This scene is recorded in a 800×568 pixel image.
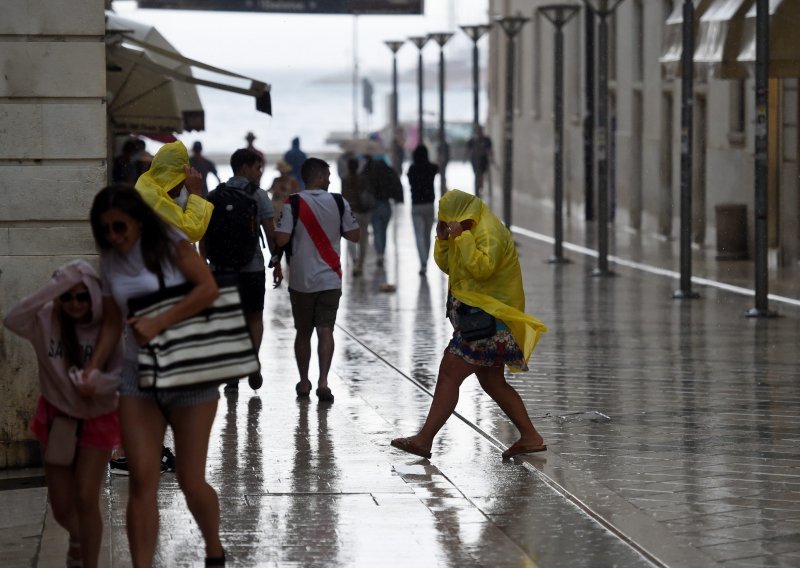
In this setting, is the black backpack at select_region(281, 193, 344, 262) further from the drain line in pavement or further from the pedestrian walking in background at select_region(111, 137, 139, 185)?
the pedestrian walking in background at select_region(111, 137, 139, 185)

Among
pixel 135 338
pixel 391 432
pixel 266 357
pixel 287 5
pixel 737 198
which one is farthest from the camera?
pixel 287 5

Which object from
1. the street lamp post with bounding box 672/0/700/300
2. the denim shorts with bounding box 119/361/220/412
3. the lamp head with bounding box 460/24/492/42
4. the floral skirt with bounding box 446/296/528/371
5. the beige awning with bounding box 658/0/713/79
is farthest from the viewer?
the lamp head with bounding box 460/24/492/42

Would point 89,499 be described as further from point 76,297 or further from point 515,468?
point 515,468

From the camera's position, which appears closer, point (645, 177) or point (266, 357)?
point (266, 357)

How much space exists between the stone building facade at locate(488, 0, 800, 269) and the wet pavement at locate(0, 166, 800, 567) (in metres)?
6.84

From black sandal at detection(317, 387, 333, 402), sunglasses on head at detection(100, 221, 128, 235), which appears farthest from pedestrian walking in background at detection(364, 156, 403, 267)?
sunglasses on head at detection(100, 221, 128, 235)

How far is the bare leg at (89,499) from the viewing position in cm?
634

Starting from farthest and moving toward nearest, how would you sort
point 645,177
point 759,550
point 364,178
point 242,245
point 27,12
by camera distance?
point 645,177
point 364,178
point 242,245
point 27,12
point 759,550

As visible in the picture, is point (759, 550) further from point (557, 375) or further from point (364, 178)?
point (364, 178)

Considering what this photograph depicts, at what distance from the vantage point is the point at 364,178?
21938mm

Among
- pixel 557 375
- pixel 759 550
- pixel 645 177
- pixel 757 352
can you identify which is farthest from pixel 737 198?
pixel 759 550

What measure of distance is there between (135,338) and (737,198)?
764 inches

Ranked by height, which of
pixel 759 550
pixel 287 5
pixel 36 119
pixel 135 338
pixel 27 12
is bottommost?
pixel 759 550

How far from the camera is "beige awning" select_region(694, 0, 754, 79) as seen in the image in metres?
21.0
